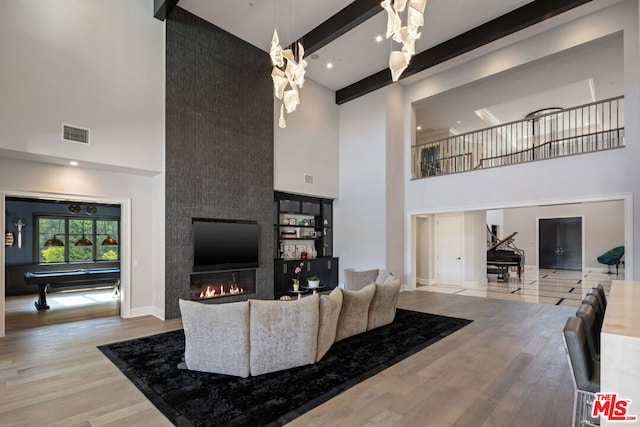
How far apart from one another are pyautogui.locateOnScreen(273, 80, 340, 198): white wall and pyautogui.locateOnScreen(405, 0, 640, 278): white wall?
2.54 meters

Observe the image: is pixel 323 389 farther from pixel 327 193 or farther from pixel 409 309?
pixel 327 193

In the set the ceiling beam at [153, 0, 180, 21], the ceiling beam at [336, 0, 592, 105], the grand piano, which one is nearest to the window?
the ceiling beam at [153, 0, 180, 21]

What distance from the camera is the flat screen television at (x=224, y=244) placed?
252 inches

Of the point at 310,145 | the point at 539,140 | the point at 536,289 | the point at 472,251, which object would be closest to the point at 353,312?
the point at 310,145

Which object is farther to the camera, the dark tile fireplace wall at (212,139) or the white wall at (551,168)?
the dark tile fireplace wall at (212,139)

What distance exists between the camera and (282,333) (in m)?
3.58

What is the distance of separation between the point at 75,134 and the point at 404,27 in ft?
16.8

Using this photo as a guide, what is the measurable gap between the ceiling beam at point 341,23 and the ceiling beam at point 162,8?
2637 mm

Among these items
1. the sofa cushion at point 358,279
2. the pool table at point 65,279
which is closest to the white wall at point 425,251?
the sofa cushion at point 358,279

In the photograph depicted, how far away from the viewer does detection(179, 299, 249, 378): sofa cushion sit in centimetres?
345

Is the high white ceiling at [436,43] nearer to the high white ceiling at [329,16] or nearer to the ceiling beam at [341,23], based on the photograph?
the high white ceiling at [329,16]

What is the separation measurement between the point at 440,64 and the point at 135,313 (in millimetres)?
8831

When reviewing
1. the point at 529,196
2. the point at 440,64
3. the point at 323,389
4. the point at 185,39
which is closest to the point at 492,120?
the point at 440,64

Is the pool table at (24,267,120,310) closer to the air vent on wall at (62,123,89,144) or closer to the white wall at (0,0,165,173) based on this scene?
the white wall at (0,0,165,173)
